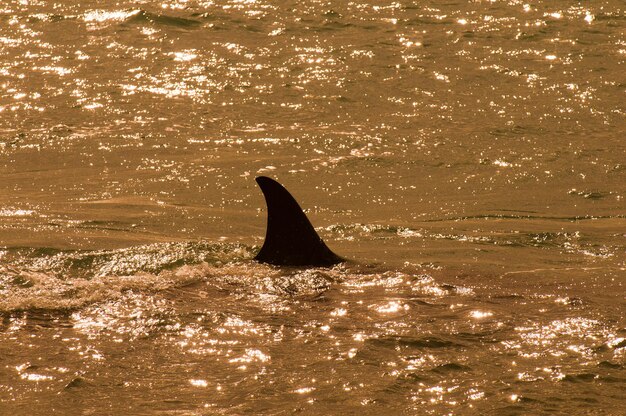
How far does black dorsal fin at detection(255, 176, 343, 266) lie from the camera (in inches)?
303

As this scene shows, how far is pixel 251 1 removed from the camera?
18.0 meters

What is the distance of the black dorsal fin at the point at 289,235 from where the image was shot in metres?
7.70

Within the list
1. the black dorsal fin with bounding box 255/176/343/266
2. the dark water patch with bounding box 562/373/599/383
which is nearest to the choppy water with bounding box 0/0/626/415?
the dark water patch with bounding box 562/373/599/383

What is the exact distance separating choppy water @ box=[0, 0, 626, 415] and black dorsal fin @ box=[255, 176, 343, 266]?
0.50ft

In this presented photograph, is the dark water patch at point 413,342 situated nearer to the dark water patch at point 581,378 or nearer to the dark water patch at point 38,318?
the dark water patch at point 581,378

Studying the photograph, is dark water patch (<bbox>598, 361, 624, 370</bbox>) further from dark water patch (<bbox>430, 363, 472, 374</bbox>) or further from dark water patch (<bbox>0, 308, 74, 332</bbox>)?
dark water patch (<bbox>0, 308, 74, 332</bbox>)

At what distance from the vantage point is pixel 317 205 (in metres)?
9.77

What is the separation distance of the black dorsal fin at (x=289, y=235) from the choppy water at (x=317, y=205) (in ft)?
0.50

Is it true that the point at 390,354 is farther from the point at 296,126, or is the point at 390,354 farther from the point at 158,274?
the point at 296,126

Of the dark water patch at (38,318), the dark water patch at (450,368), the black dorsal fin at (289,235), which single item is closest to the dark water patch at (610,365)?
the dark water patch at (450,368)

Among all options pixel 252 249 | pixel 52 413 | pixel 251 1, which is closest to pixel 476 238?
pixel 252 249

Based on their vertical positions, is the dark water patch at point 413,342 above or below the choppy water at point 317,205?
below

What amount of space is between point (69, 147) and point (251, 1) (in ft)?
23.5

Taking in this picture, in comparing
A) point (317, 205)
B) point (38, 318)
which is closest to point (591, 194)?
point (317, 205)
